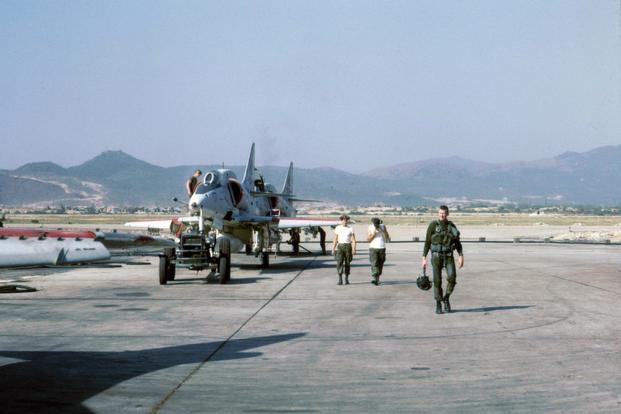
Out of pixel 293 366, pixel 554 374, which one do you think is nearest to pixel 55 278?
pixel 293 366

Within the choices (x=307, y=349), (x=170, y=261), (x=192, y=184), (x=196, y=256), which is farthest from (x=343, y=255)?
(x=307, y=349)

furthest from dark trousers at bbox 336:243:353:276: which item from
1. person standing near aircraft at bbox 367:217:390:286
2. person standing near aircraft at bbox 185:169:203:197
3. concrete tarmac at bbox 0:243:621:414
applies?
person standing near aircraft at bbox 185:169:203:197

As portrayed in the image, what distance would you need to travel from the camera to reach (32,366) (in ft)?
28.5

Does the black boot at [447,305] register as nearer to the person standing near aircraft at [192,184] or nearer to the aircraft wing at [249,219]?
the aircraft wing at [249,219]

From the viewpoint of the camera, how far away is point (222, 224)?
2362cm

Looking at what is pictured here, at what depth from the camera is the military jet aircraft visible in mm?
20156

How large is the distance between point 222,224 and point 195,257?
11.4ft

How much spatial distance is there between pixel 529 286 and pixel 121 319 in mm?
10828

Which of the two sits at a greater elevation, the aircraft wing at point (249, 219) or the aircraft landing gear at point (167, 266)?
the aircraft wing at point (249, 219)

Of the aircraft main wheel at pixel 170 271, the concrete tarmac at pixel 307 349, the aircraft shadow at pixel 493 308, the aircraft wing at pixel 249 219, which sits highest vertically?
the aircraft wing at pixel 249 219

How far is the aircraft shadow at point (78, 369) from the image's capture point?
705 cm

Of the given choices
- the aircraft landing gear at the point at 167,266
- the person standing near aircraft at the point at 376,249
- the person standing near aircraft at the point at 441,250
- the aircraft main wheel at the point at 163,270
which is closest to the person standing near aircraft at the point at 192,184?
the aircraft landing gear at the point at 167,266

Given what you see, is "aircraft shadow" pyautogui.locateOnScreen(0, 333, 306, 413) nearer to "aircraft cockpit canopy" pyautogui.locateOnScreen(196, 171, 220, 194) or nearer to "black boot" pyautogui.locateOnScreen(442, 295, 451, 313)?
"black boot" pyautogui.locateOnScreen(442, 295, 451, 313)

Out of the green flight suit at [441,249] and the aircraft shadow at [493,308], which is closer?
the green flight suit at [441,249]
